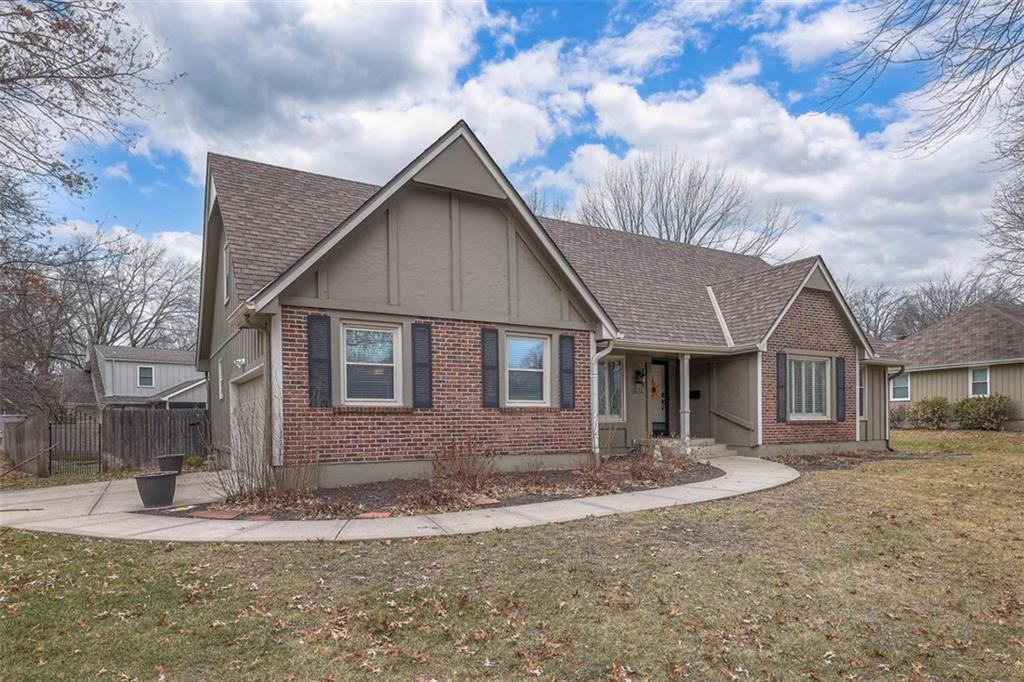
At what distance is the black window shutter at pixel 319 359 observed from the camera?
9.30m

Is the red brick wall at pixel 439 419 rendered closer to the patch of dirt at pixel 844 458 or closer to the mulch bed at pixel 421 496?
the mulch bed at pixel 421 496

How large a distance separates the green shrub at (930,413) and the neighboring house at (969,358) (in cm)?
120

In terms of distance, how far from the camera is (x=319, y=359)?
9383mm

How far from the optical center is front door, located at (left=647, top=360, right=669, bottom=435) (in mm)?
15445

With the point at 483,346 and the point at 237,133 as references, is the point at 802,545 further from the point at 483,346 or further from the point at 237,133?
the point at 237,133

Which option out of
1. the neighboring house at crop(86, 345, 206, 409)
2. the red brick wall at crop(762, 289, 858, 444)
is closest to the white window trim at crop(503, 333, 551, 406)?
the red brick wall at crop(762, 289, 858, 444)

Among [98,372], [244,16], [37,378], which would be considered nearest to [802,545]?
[244,16]

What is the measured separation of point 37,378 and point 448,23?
24.7m

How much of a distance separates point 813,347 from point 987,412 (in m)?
12.2

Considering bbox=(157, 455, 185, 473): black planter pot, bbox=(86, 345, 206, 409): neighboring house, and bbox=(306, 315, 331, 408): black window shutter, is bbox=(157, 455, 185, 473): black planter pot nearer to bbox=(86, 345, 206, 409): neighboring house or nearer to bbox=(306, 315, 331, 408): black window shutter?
bbox=(306, 315, 331, 408): black window shutter

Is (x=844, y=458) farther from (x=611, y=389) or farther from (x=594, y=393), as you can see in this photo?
(x=594, y=393)

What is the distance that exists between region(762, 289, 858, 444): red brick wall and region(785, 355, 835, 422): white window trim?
114mm

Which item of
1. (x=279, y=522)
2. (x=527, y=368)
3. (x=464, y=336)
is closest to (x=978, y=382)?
(x=527, y=368)

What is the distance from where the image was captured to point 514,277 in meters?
11.4
